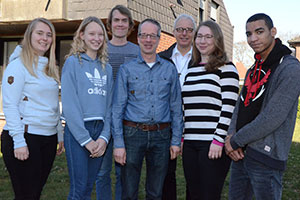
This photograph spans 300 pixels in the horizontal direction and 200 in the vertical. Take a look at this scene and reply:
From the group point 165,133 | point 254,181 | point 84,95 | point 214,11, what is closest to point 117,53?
point 84,95

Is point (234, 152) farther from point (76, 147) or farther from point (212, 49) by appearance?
point (76, 147)

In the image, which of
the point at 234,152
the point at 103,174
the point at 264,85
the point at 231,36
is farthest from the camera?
the point at 231,36

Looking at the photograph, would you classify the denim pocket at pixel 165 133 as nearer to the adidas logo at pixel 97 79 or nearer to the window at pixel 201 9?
the adidas logo at pixel 97 79

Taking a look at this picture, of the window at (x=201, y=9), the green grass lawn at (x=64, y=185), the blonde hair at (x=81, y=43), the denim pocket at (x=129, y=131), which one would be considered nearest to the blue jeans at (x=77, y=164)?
the denim pocket at (x=129, y=131)

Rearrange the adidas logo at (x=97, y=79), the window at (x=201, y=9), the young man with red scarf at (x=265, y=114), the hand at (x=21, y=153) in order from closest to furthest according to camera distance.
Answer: the young man with red scarf at (x=265, y=114) → the hand at (x=21, y=153) → the adidas logo at (x=97, y=79) → the window at (x=201, y=9)

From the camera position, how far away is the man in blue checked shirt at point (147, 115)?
11.1ft

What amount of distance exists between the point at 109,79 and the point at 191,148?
1115mm

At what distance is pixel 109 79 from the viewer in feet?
11.2

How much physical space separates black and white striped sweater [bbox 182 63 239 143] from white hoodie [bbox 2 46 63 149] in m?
1.40

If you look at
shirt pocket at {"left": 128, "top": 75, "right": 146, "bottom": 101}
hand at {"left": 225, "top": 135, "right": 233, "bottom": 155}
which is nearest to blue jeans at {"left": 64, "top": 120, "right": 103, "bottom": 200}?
shirt pocket at {"left": 128, "top": 75, "right": 146, "bottom": 101}

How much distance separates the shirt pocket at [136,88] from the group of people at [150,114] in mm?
10

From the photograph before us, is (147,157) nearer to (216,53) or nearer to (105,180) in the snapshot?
(105,180)

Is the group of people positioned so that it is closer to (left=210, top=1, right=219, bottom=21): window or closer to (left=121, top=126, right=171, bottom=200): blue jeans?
(left=121, top=126, right=171, bottom=200): blue jeans

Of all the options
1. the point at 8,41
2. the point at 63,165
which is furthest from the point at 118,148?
the point at 8,41
